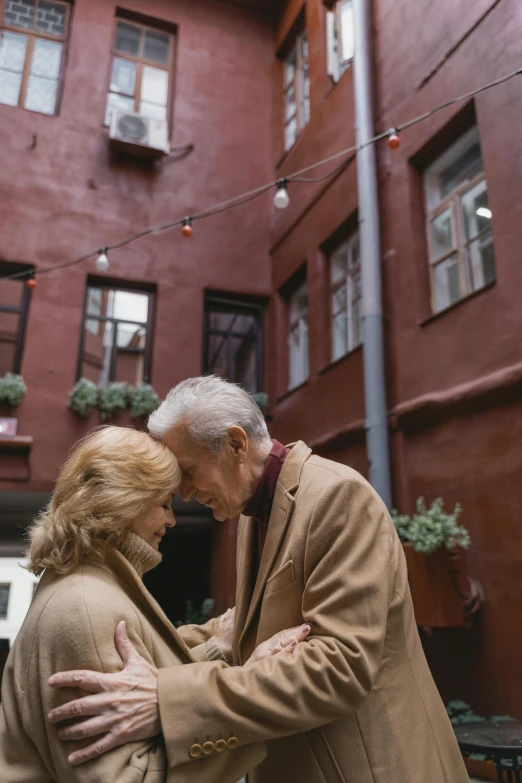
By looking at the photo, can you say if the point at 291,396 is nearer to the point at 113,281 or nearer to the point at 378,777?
the point at 113,281

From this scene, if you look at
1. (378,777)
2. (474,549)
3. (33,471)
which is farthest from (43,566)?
(33,471)

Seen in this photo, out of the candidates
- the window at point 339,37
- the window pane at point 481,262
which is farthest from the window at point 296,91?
the window pane at point 481,262

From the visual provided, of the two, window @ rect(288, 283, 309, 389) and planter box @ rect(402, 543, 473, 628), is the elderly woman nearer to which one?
planter box @ rect(402, 543, 473, 628)

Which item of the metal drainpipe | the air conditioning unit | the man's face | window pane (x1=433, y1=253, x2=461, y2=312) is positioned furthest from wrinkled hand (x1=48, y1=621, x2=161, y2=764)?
the air conditioning unit

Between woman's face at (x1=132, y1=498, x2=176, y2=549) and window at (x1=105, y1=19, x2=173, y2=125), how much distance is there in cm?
870

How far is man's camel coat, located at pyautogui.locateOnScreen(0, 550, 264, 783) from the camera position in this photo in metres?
1.28

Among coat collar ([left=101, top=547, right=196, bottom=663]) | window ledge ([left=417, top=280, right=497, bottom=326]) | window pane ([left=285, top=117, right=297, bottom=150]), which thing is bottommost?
coat collar ([left=101, top=547, right=196, bottom=663])

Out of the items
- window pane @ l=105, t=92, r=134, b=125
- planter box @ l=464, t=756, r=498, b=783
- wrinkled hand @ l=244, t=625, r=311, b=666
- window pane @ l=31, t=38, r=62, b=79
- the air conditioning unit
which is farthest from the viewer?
window pane @ l=105, t=92, r=134, b=125

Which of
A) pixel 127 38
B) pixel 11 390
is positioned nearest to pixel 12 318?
pixel 11 390

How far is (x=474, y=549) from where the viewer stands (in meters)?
4.58

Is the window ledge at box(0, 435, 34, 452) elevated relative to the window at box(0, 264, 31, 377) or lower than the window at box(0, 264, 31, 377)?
lower

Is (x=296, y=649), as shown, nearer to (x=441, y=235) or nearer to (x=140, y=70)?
(x=441, y=235)

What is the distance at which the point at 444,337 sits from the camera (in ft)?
17.1

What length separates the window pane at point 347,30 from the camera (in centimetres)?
765
